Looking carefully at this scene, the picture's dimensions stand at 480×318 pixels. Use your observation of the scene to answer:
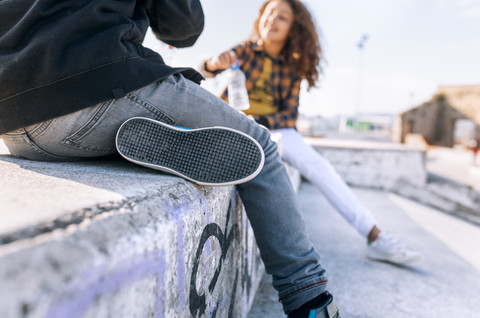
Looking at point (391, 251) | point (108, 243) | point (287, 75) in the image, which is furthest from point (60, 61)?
point (391, 251)

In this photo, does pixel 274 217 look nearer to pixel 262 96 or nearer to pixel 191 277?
pixel 191 277

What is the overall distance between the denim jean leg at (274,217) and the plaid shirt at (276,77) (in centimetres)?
137

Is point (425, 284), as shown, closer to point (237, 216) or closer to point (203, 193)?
point (237, 216)

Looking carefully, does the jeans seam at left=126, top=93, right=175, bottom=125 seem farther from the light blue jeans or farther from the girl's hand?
the girl's hand

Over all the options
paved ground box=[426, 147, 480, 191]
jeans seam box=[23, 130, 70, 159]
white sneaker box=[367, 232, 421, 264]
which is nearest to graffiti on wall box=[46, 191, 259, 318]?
jeans seam box=[23, 130, 70, 159]

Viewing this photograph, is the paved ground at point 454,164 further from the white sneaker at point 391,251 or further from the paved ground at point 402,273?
the white sneaker at point 391,251

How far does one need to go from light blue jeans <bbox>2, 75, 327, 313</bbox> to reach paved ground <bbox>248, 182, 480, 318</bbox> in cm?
53

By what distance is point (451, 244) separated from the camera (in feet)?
9.07

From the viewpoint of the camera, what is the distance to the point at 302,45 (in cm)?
245

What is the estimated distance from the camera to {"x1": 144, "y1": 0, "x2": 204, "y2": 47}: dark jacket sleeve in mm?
1108

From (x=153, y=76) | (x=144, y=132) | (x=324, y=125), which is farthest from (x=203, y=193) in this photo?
(x=324, y=125)

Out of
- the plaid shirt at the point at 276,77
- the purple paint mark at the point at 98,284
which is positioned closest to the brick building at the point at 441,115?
the plaid shirt at the point at 276,77

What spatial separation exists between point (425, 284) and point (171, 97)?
1.88m

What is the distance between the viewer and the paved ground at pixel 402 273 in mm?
1602
